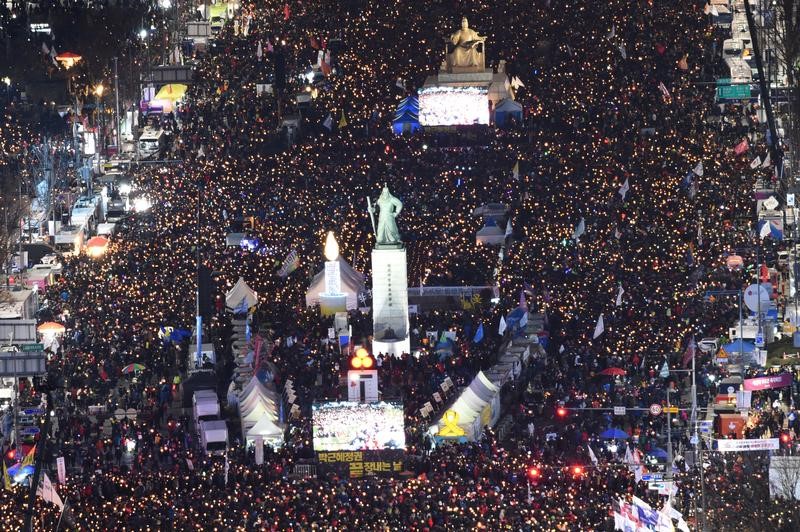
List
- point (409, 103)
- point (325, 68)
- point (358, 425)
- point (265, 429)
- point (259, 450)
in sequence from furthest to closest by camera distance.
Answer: point (325, 68) → point (409, 103) → point (265, 429) → point (358, 425) → point (259, 450)

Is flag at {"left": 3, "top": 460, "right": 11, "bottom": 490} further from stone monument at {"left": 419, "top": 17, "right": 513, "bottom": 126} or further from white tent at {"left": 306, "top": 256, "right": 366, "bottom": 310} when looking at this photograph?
stone monument at {"left": 419, "top": 17, "right": 513, "bottom": 126}

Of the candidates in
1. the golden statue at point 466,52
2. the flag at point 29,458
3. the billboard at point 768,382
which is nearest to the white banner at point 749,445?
the billboard at point 768,382

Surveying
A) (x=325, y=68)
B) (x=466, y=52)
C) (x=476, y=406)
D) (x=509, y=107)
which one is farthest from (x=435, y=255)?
(x=325, y=68)

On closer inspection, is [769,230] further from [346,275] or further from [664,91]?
[346,275]

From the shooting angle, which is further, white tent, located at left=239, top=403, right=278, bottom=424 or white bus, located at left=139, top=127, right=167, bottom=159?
white bus, located at left=139, top=127, right=167, bottom=159

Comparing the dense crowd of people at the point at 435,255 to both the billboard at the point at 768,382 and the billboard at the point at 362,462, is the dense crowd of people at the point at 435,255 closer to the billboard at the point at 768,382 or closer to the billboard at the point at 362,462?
the billboard at the point at 362,462

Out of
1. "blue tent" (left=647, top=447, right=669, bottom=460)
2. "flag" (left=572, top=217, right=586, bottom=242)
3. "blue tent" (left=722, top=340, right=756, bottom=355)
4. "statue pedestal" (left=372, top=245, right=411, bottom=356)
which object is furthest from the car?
"flag" (left=572, top=217, right=586, bottom=242)

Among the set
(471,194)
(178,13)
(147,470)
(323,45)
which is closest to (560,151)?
(471,194)
